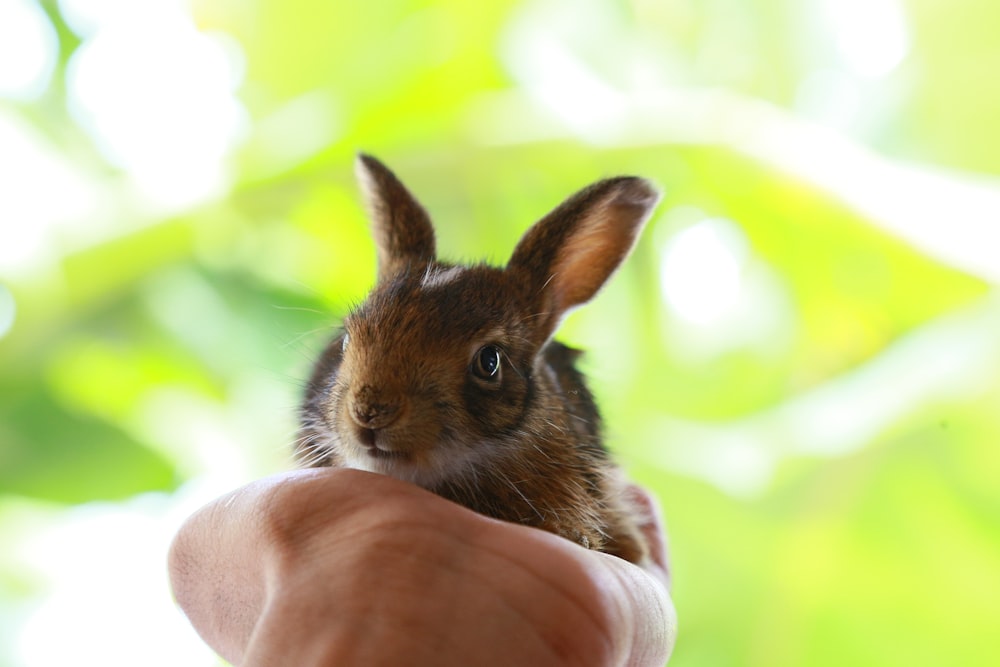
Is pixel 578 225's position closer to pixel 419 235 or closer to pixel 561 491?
pixel 419 235

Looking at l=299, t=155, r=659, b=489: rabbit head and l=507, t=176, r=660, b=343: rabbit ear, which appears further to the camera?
l=507, t=176, r=660, b=343: rabbit ear

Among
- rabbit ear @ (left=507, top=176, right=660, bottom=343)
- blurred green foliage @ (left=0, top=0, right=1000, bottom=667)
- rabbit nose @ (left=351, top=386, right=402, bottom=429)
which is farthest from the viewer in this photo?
blurred green foliage @ (left=0, top=0, right=1000, bottom=667)

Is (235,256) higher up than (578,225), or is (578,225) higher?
(578,225)

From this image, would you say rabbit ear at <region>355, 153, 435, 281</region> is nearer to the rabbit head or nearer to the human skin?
the rabbit head

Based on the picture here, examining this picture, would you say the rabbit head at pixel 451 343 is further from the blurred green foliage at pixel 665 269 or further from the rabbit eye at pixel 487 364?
the blurred green foliage at pixel 665 269

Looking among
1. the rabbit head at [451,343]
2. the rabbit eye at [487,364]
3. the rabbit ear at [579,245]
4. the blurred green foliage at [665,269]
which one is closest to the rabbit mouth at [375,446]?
the rabbit head at [451,343]

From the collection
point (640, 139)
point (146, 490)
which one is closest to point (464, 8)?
point (640, 139)

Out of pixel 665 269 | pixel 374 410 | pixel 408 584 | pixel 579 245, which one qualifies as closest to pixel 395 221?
pixel 579 245

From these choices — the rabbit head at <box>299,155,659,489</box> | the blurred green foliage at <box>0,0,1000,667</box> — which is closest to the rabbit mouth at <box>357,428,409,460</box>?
the rabbit head at <box>299,155,659,489</box>
